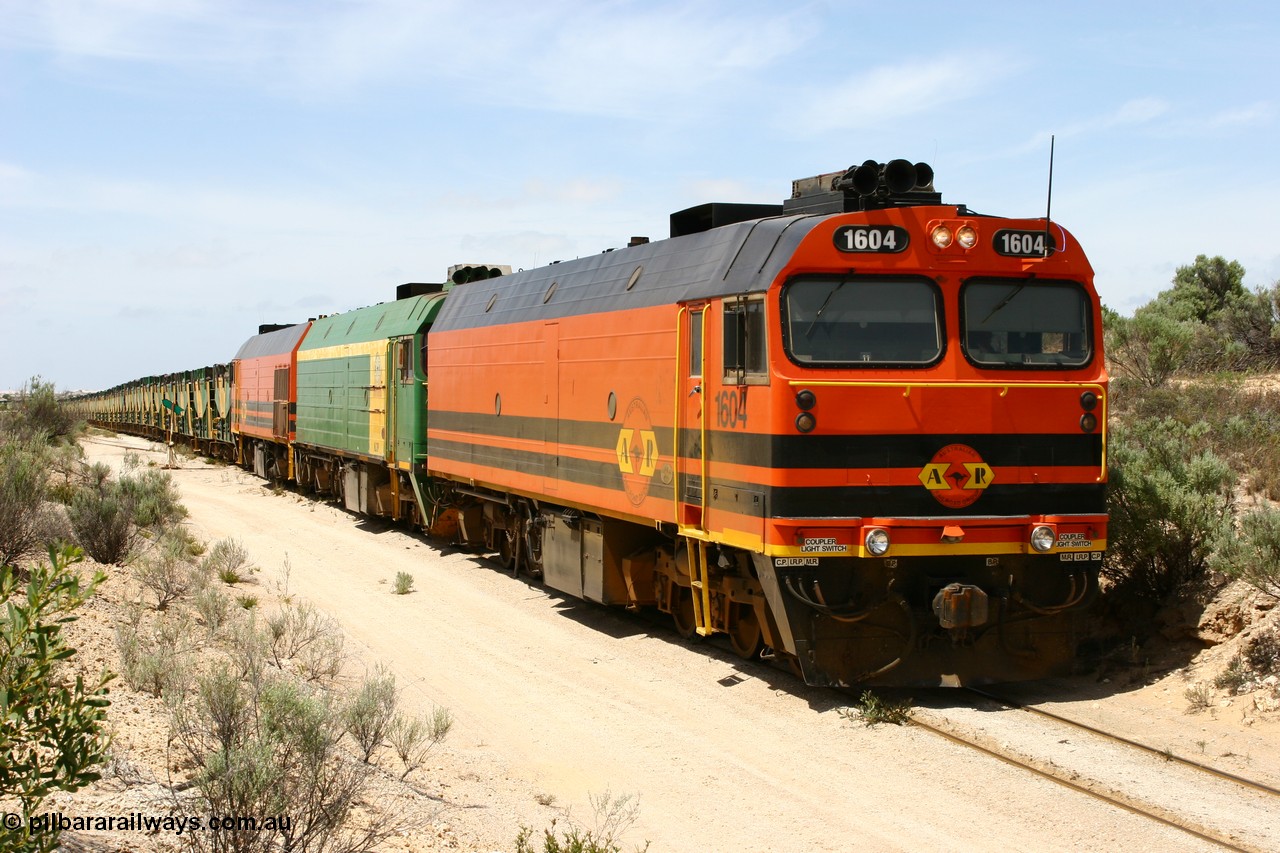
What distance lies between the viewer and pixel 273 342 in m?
31.3

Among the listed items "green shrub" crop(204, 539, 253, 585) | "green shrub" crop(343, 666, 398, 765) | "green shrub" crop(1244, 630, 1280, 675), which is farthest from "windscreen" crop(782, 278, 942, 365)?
"green shrub" crop(204, 539, 253, 585)

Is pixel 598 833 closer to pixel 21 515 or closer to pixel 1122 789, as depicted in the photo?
pixel 1122 789

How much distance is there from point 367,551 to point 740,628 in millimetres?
8924

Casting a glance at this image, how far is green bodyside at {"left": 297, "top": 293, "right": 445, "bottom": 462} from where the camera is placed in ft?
61.5

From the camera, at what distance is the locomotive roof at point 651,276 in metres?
9.16

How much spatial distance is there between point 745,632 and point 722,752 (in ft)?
8.26

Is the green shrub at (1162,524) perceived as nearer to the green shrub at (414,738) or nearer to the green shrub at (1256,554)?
the green shrub at (1256,554)

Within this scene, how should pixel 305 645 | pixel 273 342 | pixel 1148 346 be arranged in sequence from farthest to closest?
pixel 273 342 < pixel 1148 346 < pixel 305 645

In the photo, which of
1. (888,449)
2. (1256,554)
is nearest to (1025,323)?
(888,449)

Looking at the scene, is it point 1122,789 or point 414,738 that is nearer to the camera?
point 1122,789

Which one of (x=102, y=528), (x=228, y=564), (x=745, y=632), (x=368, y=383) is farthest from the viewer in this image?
(x=368, y=383)

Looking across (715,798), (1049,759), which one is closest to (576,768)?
(715,798)

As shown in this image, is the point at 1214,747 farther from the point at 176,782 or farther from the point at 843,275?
the point at 176,782

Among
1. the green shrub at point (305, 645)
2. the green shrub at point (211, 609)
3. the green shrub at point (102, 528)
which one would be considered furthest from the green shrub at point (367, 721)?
the green shrub at point (102, 528)
